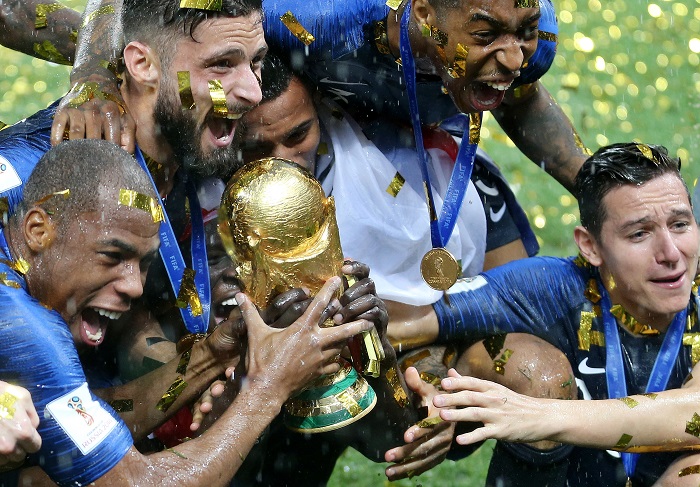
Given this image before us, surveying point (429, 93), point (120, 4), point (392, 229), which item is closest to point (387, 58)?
point (429, 93)

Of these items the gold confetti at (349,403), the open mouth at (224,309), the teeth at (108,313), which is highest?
the teeth at (108,313)

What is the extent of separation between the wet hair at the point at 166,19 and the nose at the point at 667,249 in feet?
5.38

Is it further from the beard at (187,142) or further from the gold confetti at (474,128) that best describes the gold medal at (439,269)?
the beard at (187,142)

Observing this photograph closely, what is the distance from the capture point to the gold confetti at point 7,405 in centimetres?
321

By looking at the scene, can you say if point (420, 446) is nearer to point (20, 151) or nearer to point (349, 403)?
point (349, 403)

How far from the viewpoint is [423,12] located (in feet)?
13.9

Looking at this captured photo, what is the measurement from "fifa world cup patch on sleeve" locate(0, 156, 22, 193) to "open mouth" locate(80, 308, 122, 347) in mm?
454

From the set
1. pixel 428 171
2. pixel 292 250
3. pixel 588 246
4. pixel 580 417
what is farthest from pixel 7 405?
pixel 588 246

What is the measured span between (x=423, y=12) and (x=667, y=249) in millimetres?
1191

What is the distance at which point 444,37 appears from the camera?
421cm

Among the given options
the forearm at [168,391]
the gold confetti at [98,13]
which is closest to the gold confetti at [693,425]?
the forearm at [168,391]

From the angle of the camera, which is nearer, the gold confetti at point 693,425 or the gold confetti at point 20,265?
the gold confetti at point 20,265

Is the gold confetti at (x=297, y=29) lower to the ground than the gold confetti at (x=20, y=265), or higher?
higher

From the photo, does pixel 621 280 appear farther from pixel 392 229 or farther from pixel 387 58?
pixel 387 58
